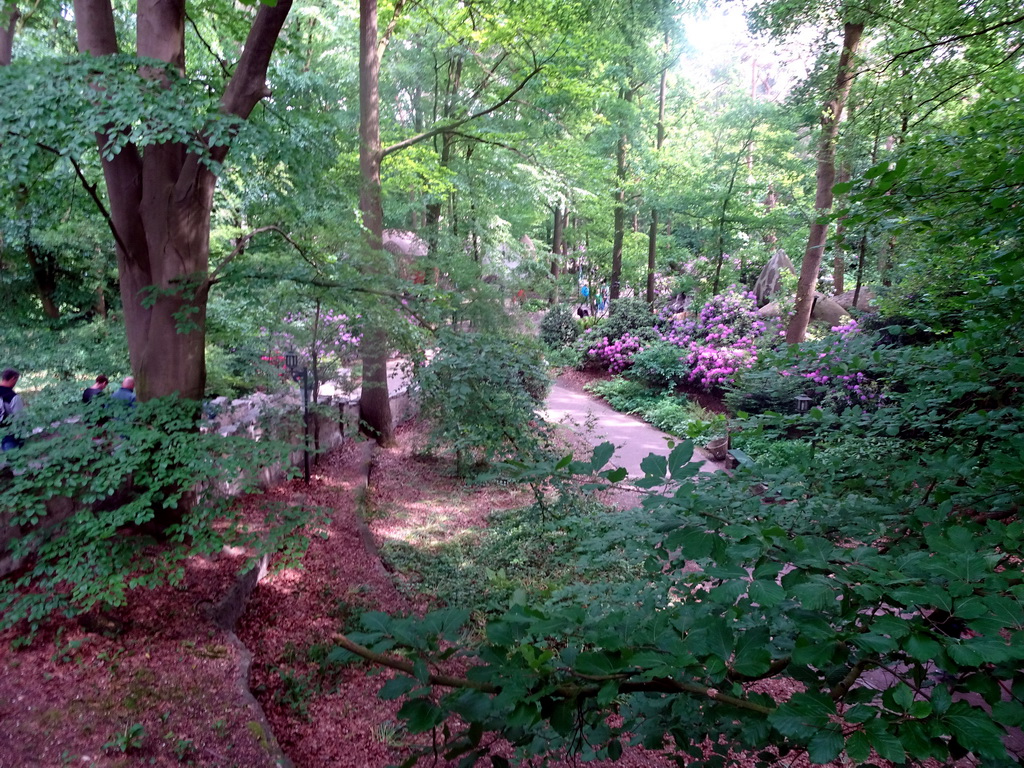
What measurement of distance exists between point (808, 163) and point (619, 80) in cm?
545

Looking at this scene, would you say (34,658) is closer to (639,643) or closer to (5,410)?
(5,410)

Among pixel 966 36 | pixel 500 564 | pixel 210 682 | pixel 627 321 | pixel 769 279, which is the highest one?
pixel 966 36

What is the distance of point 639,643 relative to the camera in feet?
4.42

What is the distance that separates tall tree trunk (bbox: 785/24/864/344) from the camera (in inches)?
328

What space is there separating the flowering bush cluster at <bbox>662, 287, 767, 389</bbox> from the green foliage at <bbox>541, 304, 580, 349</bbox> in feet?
10.3

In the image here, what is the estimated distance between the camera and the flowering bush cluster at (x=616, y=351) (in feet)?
52.7

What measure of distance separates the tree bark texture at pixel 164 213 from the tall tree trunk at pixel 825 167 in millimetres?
7236

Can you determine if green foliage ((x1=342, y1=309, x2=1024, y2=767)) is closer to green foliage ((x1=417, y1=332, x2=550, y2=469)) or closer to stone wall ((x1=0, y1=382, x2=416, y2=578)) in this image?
green foliage ((x1=417, y1=332, x2=550, y2=469))

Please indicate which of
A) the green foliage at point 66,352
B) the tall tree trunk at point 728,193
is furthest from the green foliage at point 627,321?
the green foliage at point 66,352

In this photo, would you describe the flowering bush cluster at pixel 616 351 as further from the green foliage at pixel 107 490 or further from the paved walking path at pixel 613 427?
the green foliage at pixel 107 490

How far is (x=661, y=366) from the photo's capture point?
14516 mm

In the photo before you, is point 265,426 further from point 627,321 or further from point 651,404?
point 627,321

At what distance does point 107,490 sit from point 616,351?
13788mm

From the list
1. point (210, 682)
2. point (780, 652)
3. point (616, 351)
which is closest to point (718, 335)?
point (616, 351)
